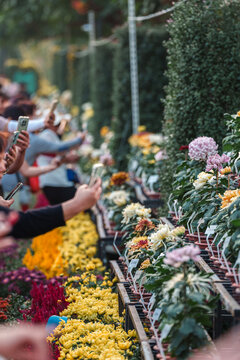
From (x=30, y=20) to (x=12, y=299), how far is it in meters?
12.4

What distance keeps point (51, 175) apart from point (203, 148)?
3.34m

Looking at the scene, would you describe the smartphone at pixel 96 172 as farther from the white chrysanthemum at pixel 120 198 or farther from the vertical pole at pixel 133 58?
the vertical pole at pixel 133 58

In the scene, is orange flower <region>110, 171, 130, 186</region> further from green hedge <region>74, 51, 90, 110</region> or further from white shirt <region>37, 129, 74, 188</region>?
green hedge <region>74, 51, 90, 110</region>

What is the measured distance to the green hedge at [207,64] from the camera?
493 cm

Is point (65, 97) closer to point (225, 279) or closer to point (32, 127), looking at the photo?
point (32, 127)

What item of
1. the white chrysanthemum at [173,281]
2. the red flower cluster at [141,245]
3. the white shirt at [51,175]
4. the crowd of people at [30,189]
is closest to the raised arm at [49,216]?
the crowd of people at [30,189]

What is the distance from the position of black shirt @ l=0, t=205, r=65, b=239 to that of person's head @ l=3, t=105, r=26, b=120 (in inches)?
136

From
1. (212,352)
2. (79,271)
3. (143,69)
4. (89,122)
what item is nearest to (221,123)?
(79,271)

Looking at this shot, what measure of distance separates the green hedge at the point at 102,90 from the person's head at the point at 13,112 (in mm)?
4772

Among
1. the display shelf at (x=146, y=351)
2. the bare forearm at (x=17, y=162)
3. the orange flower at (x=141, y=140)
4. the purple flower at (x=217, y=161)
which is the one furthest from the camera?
the orange flower at (x=141, y=140)

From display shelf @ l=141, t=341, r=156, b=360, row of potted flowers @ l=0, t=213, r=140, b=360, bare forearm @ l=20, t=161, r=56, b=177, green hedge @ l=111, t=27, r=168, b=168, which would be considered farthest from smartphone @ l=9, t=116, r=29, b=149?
green hedge @ l=111, t=27, r=168, b=168

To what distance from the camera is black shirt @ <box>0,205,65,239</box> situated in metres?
2.88

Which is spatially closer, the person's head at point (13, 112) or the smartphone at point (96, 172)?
the smartphone at point (96, 172)

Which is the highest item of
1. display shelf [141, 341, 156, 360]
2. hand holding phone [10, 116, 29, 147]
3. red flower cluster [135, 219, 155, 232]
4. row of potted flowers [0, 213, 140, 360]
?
hand holding phone [10, 116, 29, 147]
